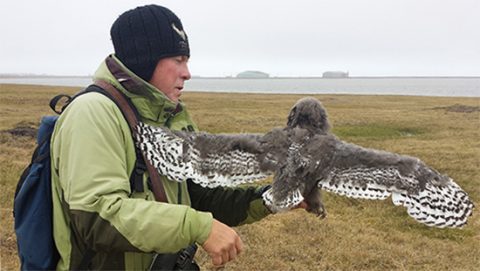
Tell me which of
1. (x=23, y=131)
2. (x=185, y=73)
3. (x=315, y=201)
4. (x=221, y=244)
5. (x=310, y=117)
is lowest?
(x=23, y=131)

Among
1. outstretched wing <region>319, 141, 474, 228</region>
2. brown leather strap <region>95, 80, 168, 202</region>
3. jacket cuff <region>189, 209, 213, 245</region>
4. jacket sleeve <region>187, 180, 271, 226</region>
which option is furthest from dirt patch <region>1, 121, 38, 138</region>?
jacket cuff <region>189, 209, 213, 245</region>

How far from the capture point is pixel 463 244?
10734mm

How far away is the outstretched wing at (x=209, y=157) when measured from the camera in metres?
3.60

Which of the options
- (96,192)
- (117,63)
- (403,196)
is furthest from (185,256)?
(403,196)

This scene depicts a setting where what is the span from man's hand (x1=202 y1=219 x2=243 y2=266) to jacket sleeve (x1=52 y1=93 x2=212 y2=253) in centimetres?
5

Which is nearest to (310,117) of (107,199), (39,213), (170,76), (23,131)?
(170,76)

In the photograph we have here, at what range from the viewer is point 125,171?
313cm

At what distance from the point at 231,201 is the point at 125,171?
1741 millimetres

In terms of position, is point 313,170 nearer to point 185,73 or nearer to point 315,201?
point 315,201

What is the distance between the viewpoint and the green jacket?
9.47ft

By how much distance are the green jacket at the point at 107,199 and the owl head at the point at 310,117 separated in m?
1.57

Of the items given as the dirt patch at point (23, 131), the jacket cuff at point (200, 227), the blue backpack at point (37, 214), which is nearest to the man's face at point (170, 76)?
the blue backpack at point (37, 214)

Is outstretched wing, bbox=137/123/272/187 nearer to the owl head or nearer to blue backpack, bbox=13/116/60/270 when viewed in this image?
the owl head

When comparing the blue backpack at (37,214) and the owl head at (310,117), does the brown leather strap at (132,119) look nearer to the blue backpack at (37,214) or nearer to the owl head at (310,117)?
the blue backpack at (37,214)
